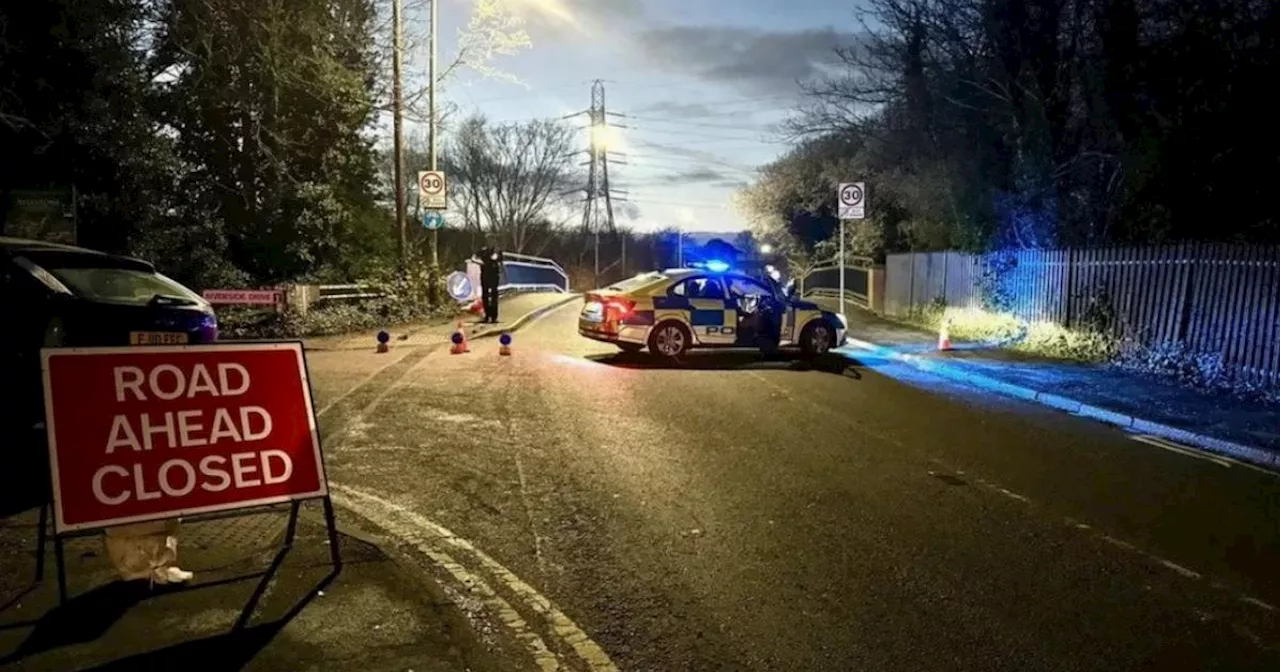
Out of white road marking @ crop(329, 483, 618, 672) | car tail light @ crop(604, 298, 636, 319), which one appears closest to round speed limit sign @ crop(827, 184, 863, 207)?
car tail light @ crop(604, 298, 636, 319)

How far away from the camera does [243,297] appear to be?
17531 millimetres

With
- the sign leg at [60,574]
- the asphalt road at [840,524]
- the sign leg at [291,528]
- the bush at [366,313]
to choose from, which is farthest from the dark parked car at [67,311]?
the bush at [366,313]

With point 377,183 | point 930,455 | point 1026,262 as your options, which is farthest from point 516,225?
point 930,455

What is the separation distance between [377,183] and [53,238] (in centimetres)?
1201

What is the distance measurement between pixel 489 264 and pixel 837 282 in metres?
16.7

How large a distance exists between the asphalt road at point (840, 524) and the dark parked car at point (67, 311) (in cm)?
179

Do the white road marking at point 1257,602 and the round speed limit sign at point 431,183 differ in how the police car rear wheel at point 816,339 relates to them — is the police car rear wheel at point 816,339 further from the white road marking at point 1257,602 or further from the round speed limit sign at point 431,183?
the white road marking at point 1257,602

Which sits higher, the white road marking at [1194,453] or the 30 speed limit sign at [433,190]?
the 30 speed limit sign at [433,190]

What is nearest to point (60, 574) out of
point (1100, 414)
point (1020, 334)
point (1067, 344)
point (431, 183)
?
point (1100, 414)

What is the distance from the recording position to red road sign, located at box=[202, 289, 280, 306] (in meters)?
17.2

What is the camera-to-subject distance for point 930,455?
8.44 meters

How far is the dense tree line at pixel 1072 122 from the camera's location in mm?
15156

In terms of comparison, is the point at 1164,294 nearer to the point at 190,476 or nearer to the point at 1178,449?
the point at 1178,449

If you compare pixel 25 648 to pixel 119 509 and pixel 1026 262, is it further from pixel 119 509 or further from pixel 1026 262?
pixel 1026 262
